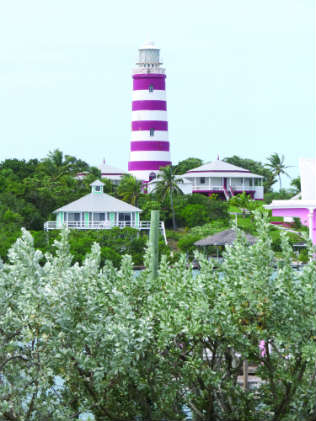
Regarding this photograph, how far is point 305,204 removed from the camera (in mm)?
18188

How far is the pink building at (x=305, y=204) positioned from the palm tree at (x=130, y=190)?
1942 inches

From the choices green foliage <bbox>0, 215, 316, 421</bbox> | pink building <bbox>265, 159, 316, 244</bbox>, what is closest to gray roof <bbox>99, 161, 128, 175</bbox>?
pink building <bbox>265, 159, 316, 244</bbox>

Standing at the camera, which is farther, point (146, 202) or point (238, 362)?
point (146, 202)

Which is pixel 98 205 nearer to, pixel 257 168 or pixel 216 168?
pixel 216 168

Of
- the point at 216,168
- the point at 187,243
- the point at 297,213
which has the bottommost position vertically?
the point at 187,243

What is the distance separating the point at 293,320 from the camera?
1138 centimetres

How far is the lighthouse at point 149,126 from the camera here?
74625 mm

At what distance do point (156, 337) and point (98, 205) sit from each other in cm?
5266

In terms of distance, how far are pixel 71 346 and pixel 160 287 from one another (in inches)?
64.8

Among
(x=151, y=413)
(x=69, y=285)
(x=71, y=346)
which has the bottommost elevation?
(x=151, y=413)

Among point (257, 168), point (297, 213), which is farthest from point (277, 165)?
point (297, 213)

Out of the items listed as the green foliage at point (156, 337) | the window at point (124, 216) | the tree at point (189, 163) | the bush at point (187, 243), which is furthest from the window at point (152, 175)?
the green foliage at point (156, 337)

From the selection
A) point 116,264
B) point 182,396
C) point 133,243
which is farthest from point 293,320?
point 133,243

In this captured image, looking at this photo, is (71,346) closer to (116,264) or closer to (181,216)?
(116,264)
